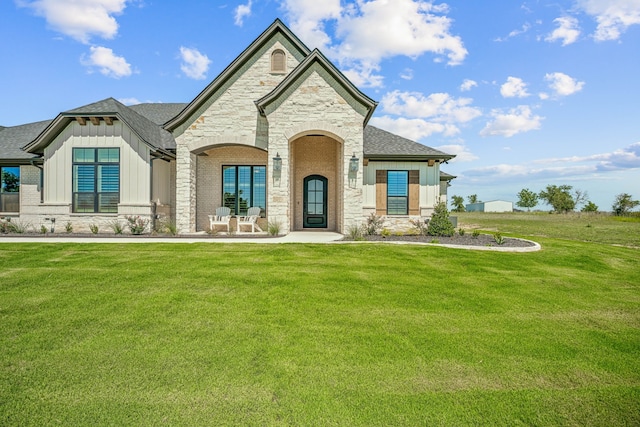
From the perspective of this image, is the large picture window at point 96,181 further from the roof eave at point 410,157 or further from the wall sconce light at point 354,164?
the roof eave at point 410,157

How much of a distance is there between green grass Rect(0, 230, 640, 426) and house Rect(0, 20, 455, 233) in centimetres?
660

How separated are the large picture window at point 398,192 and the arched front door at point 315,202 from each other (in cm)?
322

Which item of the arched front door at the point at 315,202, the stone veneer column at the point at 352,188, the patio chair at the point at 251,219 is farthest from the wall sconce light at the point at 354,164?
the patio chair at the point at 251,219

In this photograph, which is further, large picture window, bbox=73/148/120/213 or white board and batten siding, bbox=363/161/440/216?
white board and batten siding, bbox=363/161/440/216

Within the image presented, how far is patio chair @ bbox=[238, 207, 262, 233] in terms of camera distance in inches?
578

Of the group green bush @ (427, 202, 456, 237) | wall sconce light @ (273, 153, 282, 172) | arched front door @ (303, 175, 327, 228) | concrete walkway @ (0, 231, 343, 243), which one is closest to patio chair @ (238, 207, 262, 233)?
concrete walkway @ (0, 231, 343, 243)

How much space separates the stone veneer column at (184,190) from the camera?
14.2 m

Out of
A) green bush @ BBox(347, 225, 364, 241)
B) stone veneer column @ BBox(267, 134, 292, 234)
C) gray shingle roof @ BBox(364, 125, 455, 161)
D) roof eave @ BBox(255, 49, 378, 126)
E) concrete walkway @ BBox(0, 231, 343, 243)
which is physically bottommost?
concrete walkway @ BBox(0, 231, 343, 243)

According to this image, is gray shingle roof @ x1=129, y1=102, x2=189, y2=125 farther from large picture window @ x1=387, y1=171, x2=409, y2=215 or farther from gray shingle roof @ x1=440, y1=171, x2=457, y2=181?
gray shingle roof @ x1=440, y1=171, x2=457, y2=181

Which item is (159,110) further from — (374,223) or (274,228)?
(374,223)

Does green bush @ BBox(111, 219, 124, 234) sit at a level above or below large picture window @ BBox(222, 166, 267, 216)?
below

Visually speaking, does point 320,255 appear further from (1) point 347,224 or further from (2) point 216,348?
(2) point 216,348

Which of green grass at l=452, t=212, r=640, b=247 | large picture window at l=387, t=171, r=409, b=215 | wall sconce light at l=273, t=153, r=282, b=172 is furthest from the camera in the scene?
green grass at l=452, t=212, r=640, b=247

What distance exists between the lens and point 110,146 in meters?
14.3
